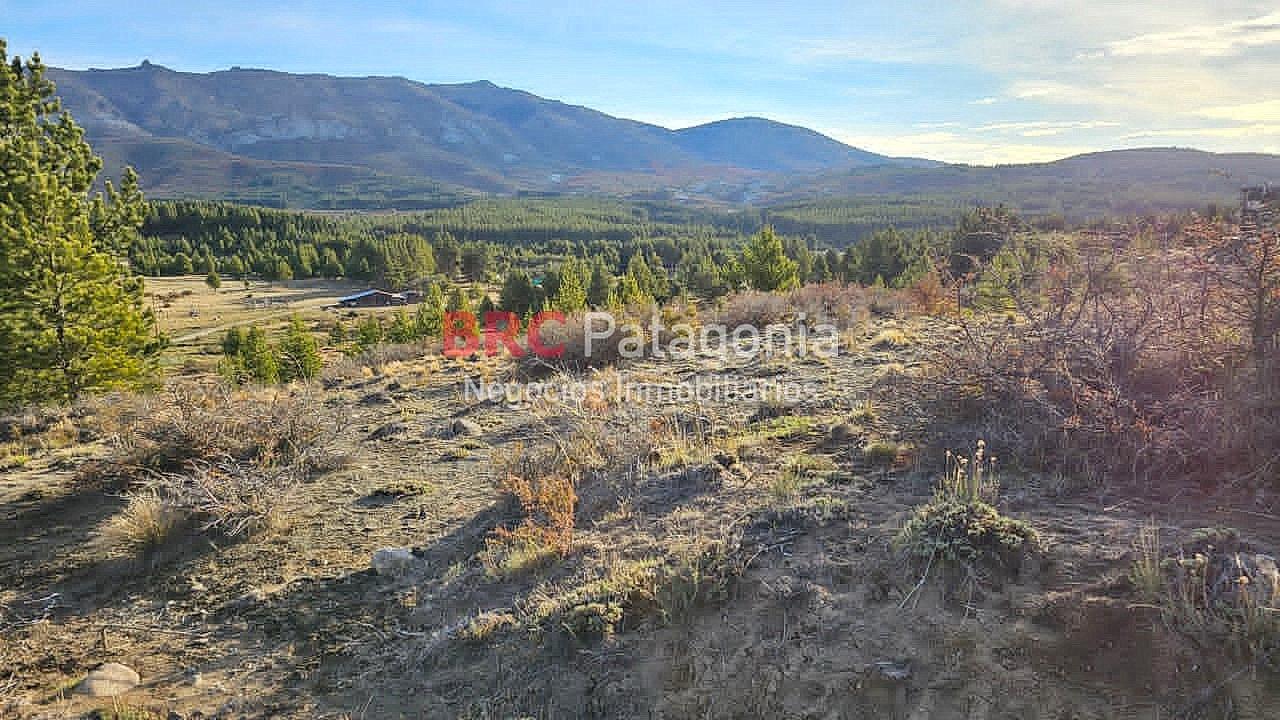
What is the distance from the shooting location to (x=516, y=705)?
3410 mm

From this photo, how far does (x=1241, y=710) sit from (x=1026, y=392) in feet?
9.32

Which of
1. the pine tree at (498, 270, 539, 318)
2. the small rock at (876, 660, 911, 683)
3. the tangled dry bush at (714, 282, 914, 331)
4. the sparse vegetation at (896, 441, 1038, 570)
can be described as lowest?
the pine tree at (498, 270, 539, 318)

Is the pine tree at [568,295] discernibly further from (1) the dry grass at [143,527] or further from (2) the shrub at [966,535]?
(2) the shrub at [966,535]

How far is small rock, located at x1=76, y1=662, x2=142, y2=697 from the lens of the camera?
375 centimetres

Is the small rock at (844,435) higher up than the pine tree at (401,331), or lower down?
higher up

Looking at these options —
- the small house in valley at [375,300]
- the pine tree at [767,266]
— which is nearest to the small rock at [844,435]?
the pine tree at [767,266]

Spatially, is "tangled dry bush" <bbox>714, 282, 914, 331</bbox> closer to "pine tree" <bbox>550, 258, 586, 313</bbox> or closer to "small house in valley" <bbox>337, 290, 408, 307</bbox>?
"pine tree" <bbox>550, 258, 586, 313</bbox>

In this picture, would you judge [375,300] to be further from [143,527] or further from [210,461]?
[143,527]

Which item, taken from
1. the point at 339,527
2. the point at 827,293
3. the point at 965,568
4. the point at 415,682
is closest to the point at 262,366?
the point at 827,293

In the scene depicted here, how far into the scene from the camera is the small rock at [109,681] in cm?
375

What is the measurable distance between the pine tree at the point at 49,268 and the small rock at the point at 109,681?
11271mm

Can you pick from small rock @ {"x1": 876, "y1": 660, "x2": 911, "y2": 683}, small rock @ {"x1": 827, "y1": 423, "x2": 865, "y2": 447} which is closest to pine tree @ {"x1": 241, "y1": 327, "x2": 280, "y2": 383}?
small rock @ {"x1": 827, "y1": 423, "x2": 865, "y2": 447}

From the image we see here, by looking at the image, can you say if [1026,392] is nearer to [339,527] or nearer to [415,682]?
[415,682]

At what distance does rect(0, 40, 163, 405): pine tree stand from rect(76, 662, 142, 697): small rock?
37.0 ft
